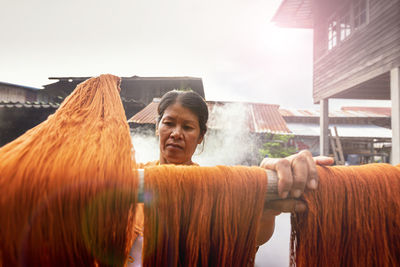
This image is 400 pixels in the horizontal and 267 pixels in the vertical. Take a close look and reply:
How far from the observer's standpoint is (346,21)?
7.53m

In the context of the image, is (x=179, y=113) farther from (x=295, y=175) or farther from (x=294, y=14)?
(x=294, y=14)

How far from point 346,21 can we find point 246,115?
19.2 ft

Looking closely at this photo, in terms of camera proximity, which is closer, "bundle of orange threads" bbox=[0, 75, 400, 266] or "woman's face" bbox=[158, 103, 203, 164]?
"bundle of orange threads" bbox=[0, 75, 400, 266]

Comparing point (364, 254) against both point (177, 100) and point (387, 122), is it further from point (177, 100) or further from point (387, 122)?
point (387, 122)

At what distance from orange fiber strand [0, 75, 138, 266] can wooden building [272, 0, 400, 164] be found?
635 centimetres

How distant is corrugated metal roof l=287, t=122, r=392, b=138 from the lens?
12.8 metres

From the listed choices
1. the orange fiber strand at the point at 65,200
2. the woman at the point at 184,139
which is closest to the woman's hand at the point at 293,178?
the woman at the point at 184,139

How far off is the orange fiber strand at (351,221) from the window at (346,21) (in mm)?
7982

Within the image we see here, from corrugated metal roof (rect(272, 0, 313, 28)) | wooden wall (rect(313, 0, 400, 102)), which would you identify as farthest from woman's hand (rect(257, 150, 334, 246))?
corrugated metal roof (rect(272, 0, 313, 28))

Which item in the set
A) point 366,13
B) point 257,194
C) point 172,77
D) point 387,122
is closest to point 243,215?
point 257,194

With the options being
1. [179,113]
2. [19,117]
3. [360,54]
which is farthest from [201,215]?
[19,117]

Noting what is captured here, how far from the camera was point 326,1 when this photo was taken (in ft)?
27.5

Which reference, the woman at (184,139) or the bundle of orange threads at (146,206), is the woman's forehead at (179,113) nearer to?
the woman at (184,139)

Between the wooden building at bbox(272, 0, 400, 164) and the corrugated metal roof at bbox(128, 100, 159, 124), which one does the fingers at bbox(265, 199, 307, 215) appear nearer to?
the wooden building at bbox(272, 0, 400, 164)
